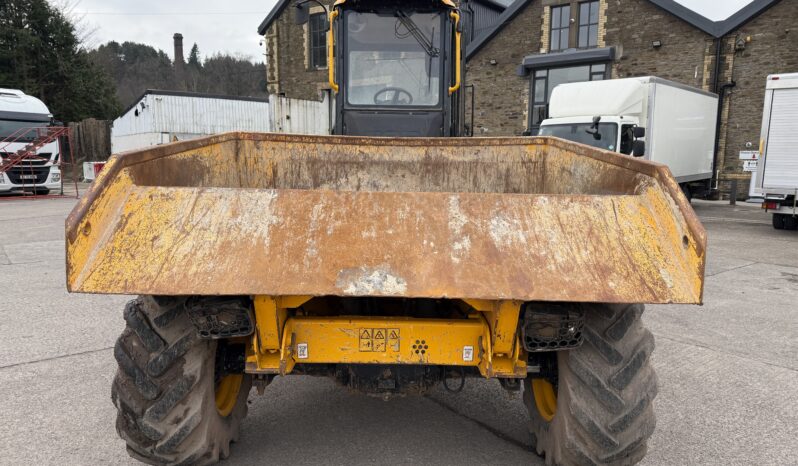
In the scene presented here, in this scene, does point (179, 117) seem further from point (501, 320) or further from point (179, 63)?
point (179, 63)

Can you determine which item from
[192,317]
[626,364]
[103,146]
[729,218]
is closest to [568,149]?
[626,364]

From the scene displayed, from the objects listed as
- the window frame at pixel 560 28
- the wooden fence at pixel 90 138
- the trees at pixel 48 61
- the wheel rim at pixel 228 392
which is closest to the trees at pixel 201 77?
the trees at pixel 48 61

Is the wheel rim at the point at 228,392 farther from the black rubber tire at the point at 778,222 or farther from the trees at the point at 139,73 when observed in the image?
the trees at the point at 139,73

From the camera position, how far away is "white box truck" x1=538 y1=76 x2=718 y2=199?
1145cm

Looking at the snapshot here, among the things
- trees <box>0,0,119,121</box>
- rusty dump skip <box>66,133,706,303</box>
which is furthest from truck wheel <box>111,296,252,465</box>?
trees <box>0,0,119,121</box>

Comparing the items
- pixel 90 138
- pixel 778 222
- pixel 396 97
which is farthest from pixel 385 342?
pixel 90 138

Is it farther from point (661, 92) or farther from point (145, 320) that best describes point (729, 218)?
point (145, 320)

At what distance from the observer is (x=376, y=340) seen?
2.22m

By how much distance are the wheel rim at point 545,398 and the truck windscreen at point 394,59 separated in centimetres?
341

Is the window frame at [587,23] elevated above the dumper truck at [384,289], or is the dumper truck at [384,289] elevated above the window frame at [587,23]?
the window frame at [587,23]

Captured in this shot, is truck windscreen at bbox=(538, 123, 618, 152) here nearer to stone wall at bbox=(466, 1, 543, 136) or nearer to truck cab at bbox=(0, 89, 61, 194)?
stone wall at bbox=(466, 1, 543, 136)

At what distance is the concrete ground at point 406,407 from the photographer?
3.02m

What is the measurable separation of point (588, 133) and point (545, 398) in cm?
980

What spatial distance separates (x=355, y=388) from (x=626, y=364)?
115cm
